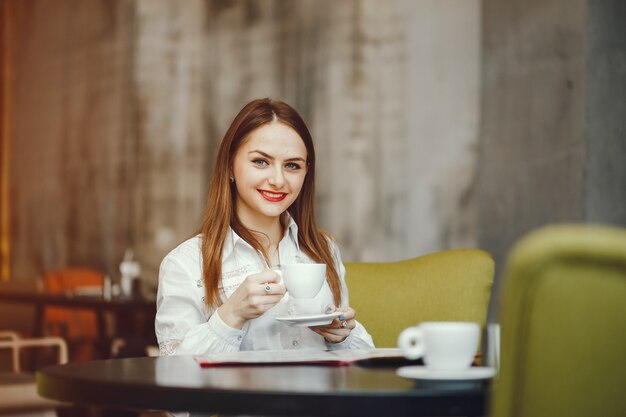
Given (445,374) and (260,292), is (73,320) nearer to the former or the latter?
(260,292)

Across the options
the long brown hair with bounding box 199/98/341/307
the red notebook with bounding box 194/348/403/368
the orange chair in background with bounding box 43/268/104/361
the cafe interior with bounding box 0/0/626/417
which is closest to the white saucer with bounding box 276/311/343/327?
the red notebook with bounding box 194/348/403/368

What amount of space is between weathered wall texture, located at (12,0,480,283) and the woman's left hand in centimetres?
320

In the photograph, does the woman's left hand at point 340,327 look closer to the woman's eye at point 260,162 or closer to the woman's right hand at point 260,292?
the woman's right hand at point 260,292

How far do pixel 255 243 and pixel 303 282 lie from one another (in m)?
0.62

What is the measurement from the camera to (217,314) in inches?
77.4

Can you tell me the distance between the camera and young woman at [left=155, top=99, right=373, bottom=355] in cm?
216

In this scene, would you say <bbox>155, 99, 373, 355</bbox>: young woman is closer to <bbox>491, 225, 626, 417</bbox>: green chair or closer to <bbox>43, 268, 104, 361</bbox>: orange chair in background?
<bbox>491, 225, 626, 417</bbox>: green chair

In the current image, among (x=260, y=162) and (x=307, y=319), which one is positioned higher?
(x=260, y=162)

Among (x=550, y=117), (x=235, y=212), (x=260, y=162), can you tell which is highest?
(x=550, y=117)

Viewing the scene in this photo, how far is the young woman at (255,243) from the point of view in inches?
85.0

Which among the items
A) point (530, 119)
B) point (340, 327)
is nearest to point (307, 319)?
point (340, 327)

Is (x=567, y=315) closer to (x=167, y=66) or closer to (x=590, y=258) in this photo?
(x=590, y=258)

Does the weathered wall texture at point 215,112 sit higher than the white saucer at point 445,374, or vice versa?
the weathered wall texture at point 215,112

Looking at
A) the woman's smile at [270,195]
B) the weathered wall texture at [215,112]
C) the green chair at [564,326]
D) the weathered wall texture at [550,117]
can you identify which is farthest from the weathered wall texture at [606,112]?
the green chair at [564,326]
